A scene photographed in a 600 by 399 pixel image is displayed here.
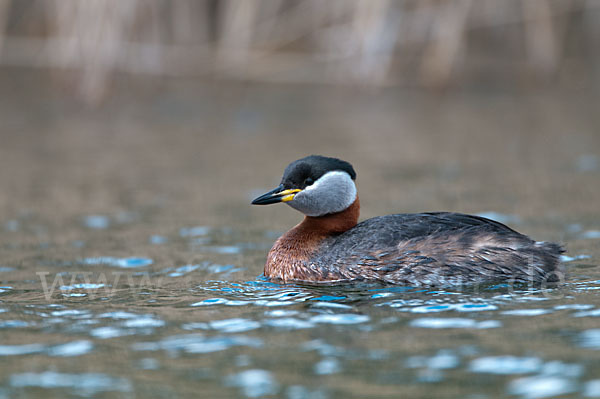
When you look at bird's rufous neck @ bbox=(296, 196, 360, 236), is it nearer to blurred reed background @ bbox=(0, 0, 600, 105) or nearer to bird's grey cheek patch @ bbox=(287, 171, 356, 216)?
bird's grey cheek patch @ bbox=(287, 171, 356, 216)

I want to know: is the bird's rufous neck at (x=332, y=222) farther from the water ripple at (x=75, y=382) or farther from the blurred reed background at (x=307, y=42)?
the blurred reed background at (x=307, y=42)

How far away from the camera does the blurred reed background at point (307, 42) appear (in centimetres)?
1395


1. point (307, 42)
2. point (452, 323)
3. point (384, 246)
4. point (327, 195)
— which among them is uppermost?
point (307, 42)

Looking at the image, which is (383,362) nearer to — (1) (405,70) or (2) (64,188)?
(2) (64,188)

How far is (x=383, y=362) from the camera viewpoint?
461 cm

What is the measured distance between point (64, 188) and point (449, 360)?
22.3 ft

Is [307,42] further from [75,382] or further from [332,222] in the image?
[75,382]

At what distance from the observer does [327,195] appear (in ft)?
23.0

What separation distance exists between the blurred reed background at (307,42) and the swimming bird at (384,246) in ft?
23.2

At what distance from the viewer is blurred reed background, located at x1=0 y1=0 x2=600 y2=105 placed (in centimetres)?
1395

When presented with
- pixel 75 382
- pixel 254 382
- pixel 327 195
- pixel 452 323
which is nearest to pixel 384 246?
pixel 327 195

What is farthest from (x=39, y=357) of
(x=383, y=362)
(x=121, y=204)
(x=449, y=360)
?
(x=121, y=204)

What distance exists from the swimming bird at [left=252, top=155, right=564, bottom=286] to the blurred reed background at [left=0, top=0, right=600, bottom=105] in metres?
7.07

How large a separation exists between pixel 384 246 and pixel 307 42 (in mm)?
12114
